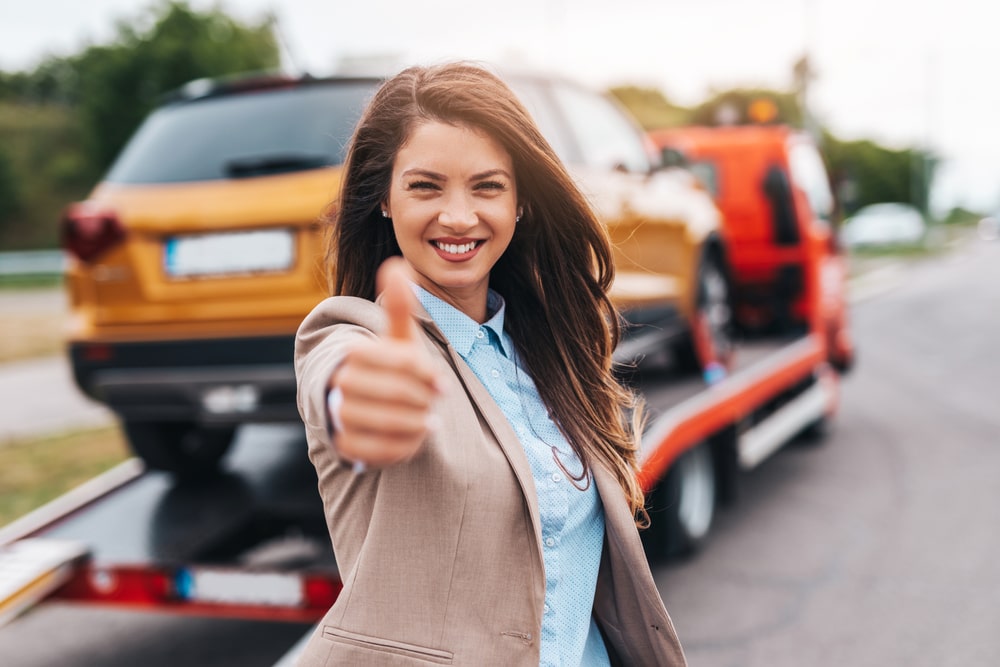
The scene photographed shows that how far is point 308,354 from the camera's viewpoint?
1442 mm

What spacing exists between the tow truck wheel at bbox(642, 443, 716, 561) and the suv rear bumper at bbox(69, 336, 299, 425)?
1686 mm

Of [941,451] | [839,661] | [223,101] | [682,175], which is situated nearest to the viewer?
[839,661]

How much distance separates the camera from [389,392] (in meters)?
1.03

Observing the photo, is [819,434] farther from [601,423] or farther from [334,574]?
[601,423]

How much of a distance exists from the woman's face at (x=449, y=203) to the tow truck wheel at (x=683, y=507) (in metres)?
2.89

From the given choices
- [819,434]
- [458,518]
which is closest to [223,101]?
[458,518]

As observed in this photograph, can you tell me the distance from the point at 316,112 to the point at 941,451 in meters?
5.32

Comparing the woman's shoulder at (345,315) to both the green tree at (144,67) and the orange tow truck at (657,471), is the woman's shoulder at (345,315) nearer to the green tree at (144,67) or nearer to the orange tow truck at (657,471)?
the orange tow truck at (657,471)

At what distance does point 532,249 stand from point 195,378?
236cm

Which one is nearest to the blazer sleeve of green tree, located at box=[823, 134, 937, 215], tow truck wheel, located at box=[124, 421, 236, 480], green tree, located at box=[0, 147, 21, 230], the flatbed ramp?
the flatbed ramp

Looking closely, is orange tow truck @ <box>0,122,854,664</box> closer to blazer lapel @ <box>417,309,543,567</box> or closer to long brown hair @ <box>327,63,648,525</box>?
long brown hair @ <box>327,63,648,525</box>

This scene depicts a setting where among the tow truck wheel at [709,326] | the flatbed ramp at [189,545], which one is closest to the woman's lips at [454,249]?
the flatbed ramp at [189,545]

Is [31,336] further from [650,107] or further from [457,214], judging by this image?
[650,107]

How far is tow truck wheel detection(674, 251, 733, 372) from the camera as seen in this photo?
562 centimetres
